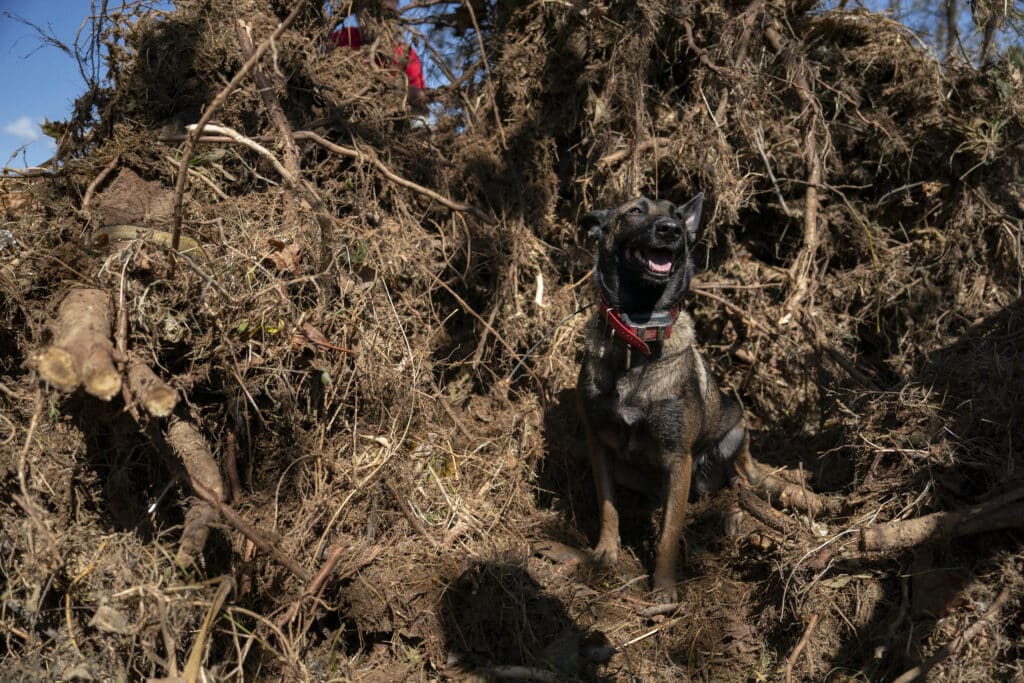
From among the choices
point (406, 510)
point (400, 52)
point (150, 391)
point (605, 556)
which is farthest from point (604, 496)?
point (400, 52)

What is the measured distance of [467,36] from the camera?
645 centimetres

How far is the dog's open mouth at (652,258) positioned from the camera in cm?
432

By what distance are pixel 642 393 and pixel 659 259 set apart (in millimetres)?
832

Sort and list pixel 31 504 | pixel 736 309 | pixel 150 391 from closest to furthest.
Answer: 1. pixel 150 391
2. pixel 31 504
3. pixel 736 309

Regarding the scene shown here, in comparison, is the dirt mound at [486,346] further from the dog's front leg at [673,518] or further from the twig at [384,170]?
the dog's front leg at [673,518]

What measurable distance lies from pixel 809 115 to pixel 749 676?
444cm

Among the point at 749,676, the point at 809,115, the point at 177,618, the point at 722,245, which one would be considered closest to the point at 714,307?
the point at 722,245

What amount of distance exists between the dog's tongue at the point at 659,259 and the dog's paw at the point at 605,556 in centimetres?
180

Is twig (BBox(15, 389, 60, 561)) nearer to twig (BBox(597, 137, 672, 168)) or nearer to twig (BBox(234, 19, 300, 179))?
twig (BBox(234, 19, 300, 179))

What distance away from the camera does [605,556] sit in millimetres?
4551

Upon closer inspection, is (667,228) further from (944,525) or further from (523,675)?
(523,675)

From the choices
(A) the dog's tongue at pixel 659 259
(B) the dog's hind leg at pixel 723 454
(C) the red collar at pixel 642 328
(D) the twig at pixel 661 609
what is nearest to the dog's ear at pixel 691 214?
(A) the dog's tongue at pixel 659 259

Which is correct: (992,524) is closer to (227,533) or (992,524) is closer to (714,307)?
(714,307)

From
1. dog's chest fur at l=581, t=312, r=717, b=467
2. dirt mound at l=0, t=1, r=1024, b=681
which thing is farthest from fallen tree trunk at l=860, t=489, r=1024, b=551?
dog's chest fur at l=581, t=312, r=717, b=467
